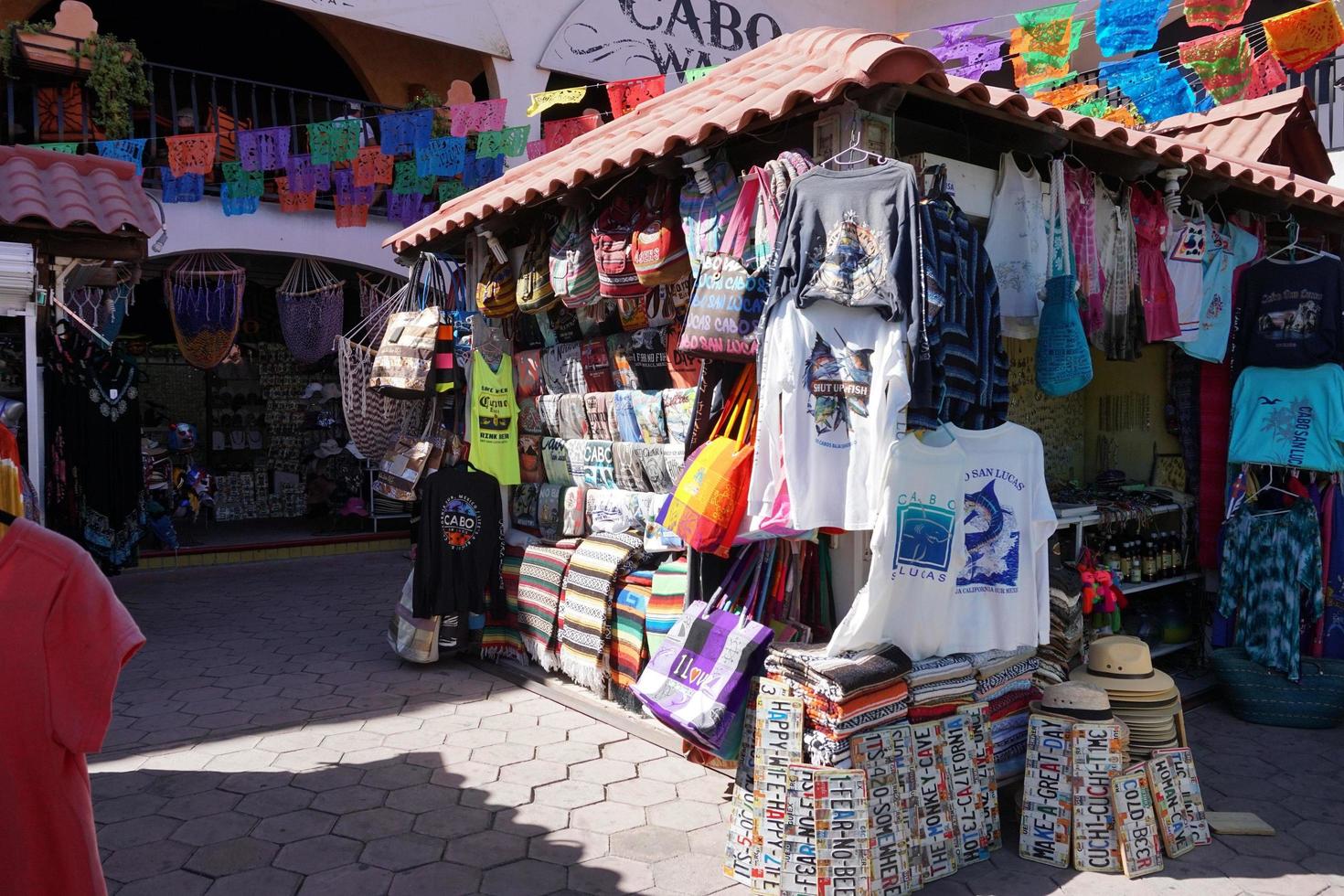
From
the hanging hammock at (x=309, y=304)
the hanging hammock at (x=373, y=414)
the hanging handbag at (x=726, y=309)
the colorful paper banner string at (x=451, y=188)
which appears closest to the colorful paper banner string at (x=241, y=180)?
the hanging hammock at (x=309, y=304)

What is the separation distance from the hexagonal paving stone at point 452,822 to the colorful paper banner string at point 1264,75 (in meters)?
8.25

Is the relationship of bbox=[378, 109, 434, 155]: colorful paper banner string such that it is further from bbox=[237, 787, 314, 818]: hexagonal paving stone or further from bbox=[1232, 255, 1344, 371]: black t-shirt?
bbox=[1232, 255, 1344, 371]: black t-shirt

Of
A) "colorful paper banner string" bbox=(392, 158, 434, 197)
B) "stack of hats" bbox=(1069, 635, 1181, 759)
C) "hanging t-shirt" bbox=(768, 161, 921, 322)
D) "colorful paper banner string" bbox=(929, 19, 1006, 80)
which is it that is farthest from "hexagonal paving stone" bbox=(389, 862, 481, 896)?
"colorful paper banner string" bbox=(929, 19, 1006, 80)

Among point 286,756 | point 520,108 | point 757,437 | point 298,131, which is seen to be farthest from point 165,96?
point 757,437

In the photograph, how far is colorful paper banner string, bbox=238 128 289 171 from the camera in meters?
9.27

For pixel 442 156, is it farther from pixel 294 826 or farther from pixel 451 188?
pixel 294 826

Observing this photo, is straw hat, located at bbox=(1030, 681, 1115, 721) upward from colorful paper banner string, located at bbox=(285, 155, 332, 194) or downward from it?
downward

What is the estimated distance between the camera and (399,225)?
36.9 ft

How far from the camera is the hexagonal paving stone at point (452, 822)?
12.5ft

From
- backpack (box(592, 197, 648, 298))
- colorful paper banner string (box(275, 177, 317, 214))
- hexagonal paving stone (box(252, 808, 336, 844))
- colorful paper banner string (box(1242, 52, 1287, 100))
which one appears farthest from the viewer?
colorful paper banner string (box(275, 177, 317, 214))

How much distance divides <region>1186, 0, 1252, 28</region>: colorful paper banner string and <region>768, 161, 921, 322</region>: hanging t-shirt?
617 centimetres

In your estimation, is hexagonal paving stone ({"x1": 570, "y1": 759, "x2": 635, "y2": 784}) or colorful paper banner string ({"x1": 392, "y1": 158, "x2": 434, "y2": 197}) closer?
hexagonal paving stone ({"x1": 570, "y1": 759, "x2": 635, "y2": 784})

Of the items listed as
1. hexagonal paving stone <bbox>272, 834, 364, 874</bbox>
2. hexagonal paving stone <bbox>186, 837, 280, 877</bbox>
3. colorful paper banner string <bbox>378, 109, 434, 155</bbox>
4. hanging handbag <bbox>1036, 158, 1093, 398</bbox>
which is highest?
colorful paper banner string <bbox>378, 109, 434, 155</bbox>

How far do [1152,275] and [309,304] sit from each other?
9.35 metres
